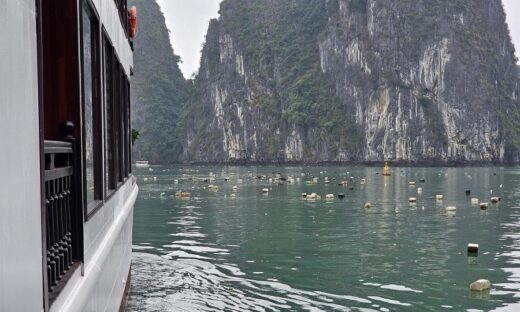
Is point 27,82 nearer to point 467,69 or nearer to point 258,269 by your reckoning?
point 258,269

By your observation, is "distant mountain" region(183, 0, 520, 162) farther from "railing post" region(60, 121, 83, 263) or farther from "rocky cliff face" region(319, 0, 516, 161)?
"railing post" region(60, 121, 83, 263)

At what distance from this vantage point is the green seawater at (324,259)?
492 inches

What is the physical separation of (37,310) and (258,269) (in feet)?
44.1

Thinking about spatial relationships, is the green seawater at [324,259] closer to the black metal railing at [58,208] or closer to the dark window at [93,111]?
the dark window at [93,111]

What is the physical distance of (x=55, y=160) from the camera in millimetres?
4020

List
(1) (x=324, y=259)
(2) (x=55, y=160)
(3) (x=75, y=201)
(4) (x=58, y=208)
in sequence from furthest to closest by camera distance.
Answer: (1) (x=324, y=259)
(3) (x=75, y=201)
(2) (x=55, y=160)
(4) (x=58, y=208)

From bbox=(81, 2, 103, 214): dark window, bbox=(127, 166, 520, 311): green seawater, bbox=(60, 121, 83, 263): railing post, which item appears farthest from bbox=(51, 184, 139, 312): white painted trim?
bbox=(127, 166, 520, 311): green seawater

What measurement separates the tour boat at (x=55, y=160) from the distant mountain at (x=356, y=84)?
138535 mm

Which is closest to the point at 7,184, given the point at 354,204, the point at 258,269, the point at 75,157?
the point at 75,157

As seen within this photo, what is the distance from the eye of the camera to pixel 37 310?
2855mm

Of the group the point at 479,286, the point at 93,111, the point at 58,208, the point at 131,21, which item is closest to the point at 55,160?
the point at 58,208

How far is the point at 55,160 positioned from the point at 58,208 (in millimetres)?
352

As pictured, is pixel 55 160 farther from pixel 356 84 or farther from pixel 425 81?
pixel 356 84

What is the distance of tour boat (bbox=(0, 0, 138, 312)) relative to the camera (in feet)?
8.08
